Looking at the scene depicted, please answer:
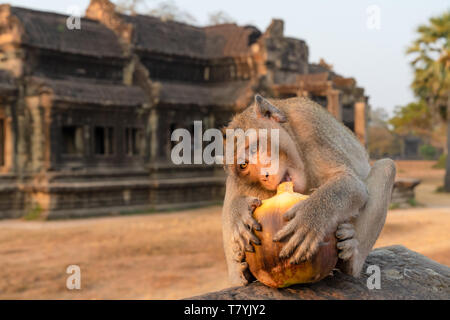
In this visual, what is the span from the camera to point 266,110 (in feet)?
11.1

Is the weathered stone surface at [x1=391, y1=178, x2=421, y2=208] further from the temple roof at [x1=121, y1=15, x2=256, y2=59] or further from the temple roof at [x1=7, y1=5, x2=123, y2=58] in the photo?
the temple roof at [x1=7, y1=5, x2=123, y2=58]

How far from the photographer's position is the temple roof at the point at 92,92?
18.2 metres

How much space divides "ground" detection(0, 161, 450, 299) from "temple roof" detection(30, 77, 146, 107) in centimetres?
418

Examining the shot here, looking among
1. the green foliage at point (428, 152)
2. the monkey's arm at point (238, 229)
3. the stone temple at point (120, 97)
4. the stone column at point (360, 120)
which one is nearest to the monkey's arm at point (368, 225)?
the monkey's arm at point (238, 229)

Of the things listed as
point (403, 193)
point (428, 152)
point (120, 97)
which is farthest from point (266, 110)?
point (428, 152)

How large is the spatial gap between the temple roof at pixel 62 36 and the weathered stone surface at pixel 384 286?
16.9 metres

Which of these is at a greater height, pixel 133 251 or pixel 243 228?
pixel 243 228

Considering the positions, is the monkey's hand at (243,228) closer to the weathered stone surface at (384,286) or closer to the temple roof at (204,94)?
the weathered stone surface at (384,286)

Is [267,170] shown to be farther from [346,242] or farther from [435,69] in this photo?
[435,69]

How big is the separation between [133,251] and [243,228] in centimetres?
984

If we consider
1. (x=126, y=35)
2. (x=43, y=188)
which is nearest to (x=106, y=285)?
(x=43, y=188)

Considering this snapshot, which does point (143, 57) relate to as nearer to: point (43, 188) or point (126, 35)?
point (126, 35)

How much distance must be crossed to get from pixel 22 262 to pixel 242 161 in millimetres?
9476

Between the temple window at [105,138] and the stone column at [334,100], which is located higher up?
the stone column at [334,100]
